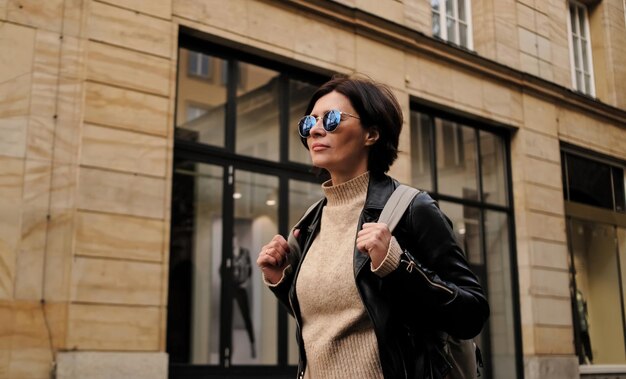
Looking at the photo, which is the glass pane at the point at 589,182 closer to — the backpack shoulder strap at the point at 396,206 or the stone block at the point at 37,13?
the stone block at the point at 37,13

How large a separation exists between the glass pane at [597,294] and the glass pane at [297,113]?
21.1 ft

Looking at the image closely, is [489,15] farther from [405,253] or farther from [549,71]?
[405,253]

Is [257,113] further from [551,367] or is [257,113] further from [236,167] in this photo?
[551,367]

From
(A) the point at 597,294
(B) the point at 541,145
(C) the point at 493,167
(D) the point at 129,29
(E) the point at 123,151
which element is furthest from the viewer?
(A) the point at 597,294

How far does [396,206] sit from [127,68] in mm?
6409

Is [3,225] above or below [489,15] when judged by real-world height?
below

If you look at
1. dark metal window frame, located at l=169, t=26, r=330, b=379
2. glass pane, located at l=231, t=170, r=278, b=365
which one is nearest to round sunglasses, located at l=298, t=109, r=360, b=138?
dark metal window frame, located at l=169, t=26, r=330, b=379

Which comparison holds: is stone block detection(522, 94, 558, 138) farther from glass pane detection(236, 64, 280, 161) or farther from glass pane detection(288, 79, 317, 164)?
glass pane detection(236, 64, 280, 161)

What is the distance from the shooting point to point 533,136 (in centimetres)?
1320

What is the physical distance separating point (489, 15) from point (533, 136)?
229 centimetres

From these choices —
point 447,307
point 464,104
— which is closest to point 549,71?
point 464,104

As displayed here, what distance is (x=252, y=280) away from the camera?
9031 mm

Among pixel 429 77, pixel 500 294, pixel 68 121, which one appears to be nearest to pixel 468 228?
pixel 500 294

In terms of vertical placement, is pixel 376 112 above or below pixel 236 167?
below
